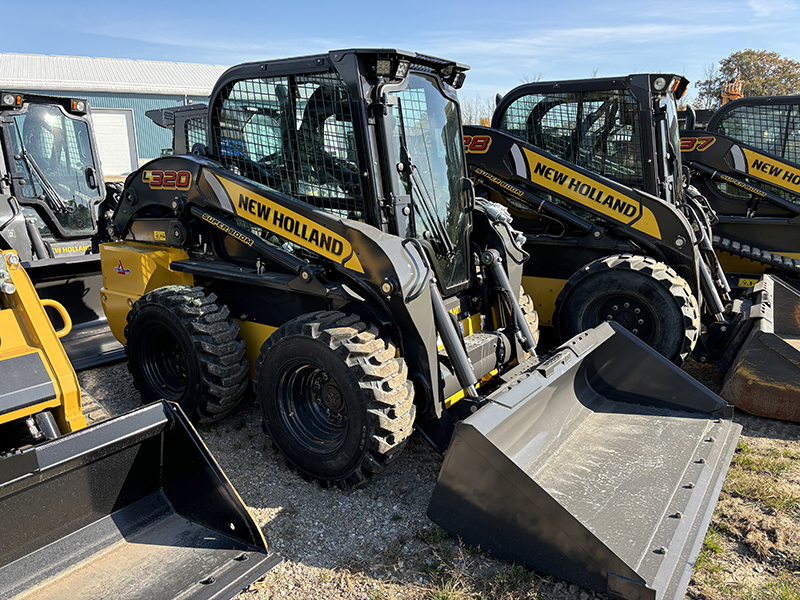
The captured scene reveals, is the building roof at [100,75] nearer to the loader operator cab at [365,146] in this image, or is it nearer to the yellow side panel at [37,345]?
the loader operator cab at [365,146]

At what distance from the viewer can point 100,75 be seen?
2955 centimetres

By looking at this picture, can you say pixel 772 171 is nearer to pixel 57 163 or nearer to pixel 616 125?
pixel 616 125

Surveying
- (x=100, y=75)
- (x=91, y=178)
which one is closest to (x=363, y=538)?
(x=91, y=178)

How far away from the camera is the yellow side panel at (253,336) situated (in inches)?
167

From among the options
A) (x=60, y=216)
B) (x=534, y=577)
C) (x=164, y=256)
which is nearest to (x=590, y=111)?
(x=164, y=256)

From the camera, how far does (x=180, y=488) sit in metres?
3.03

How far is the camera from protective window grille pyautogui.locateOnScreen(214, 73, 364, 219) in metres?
3.67

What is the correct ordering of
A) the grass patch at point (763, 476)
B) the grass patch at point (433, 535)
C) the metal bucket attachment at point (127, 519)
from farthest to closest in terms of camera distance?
1. the grass patch at point (763, 476)
2. the grass patch at point (433, 535)
3. the metal bucket attachment at point (127, 519)

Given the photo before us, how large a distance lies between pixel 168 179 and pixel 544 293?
369cm

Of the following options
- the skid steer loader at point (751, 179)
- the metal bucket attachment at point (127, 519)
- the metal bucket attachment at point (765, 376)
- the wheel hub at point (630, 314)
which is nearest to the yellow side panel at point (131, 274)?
the metal bucket attachment at point (127, 519)

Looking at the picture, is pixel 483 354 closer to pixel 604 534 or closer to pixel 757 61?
pixel 604 534

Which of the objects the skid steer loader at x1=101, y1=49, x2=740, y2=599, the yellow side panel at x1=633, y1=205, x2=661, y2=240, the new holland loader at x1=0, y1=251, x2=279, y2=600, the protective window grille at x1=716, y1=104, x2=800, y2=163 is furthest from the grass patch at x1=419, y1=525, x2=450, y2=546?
the protective window grille at x1=716, y1=104, x2=800, y2=163

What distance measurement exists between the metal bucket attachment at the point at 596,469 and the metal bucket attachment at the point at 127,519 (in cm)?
102

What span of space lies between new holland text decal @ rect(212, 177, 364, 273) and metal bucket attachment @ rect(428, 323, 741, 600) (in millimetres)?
1208
